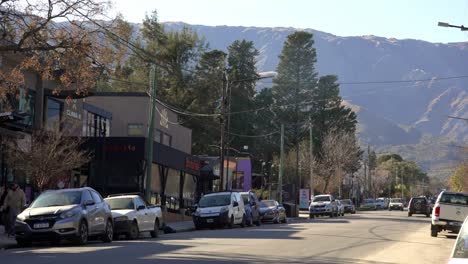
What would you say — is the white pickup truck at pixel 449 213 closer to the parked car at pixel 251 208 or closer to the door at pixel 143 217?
the parked car at pixel 251 208

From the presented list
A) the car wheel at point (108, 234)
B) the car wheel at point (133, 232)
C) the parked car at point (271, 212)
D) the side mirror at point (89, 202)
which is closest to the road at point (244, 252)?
the side mirror at point (89, 202)

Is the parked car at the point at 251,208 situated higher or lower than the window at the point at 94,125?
lower

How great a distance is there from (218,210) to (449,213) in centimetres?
1027

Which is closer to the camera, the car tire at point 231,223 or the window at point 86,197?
the window at point 86,197

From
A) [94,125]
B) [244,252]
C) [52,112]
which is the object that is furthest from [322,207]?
[244,252]

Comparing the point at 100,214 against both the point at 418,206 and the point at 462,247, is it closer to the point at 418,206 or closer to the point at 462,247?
the point at 462,247

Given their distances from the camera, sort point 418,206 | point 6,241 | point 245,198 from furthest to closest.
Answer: point 418,206 → point 245,198 → point 6,241

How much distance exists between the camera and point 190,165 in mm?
49875

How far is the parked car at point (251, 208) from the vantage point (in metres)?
37.9

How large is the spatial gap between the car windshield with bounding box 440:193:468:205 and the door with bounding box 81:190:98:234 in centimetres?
1504

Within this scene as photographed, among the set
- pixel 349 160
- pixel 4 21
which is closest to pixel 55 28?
pixel 4 21

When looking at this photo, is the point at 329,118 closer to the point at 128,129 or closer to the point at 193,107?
the point at 193,107

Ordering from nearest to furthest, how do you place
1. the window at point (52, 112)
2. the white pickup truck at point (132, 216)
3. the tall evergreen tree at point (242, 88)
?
the white pickup truck at point (132, 216) < the window at point (52, 112) < the tall evergreen tree at point (242, 88)

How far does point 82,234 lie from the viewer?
2108cm
